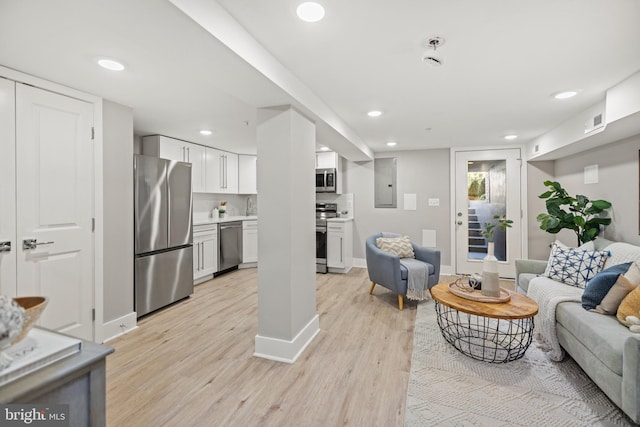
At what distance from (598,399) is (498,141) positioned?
12.1 feet

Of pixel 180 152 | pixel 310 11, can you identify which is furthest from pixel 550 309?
pixel 180 152

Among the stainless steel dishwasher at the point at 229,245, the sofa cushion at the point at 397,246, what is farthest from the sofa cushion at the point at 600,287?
the stainless steel dishwasher at the point at 229,245

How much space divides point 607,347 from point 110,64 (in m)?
3.62

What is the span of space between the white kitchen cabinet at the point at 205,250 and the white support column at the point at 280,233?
7.94ft

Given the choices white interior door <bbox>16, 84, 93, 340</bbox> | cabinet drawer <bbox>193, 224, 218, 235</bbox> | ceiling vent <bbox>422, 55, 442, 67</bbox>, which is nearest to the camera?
ceiling vent <bbox>422, 55, 442, 67</bbox>

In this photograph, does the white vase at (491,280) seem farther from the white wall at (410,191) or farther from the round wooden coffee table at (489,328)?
the white wall at (410,191)

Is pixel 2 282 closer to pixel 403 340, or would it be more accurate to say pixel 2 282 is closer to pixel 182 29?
pixel 182 29

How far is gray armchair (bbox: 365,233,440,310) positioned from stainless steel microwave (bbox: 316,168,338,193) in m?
1.67

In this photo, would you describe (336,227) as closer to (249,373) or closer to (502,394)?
(249,373)

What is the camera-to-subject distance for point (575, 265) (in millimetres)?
2826

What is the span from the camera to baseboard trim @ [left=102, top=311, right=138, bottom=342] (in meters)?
2.70

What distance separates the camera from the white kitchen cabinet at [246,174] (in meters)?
5.64

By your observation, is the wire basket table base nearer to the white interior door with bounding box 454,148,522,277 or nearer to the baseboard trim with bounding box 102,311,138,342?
the white interior door with bounding box 454,148,522,277

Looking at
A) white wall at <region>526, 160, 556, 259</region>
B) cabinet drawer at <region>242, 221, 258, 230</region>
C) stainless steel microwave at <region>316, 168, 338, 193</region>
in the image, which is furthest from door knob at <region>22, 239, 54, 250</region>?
white wall at <region>526, 160, 556, 259</region>
